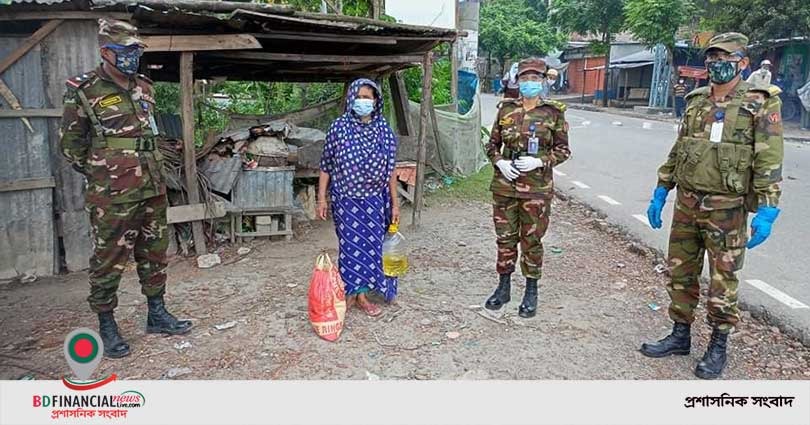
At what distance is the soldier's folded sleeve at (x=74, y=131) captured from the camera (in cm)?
333

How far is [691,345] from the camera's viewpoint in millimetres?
3680

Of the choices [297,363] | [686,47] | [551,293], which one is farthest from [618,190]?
[686,47]

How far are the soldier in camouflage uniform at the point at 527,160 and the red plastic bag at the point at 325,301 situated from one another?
1.22m

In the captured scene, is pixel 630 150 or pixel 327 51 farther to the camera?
pixel 630 150

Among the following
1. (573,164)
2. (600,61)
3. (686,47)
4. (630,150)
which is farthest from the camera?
(600,61)

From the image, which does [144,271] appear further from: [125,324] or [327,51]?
[327,51]

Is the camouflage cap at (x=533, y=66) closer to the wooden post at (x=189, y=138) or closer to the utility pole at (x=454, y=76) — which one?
the wooden post at (x=189, y=138)

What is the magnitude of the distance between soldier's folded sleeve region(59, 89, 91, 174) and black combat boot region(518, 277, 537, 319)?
2.96 m

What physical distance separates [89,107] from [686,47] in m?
24.1

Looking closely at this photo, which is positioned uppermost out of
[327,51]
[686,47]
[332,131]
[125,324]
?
[686,47]

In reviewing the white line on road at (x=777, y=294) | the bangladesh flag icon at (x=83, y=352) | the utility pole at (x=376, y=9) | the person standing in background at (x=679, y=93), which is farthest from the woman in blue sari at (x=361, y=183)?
the person standing in background at (x=679, y=93)

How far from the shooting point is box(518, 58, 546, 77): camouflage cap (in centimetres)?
378

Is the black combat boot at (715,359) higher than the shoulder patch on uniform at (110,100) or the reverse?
the reverse

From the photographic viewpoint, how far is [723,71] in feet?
10.2
